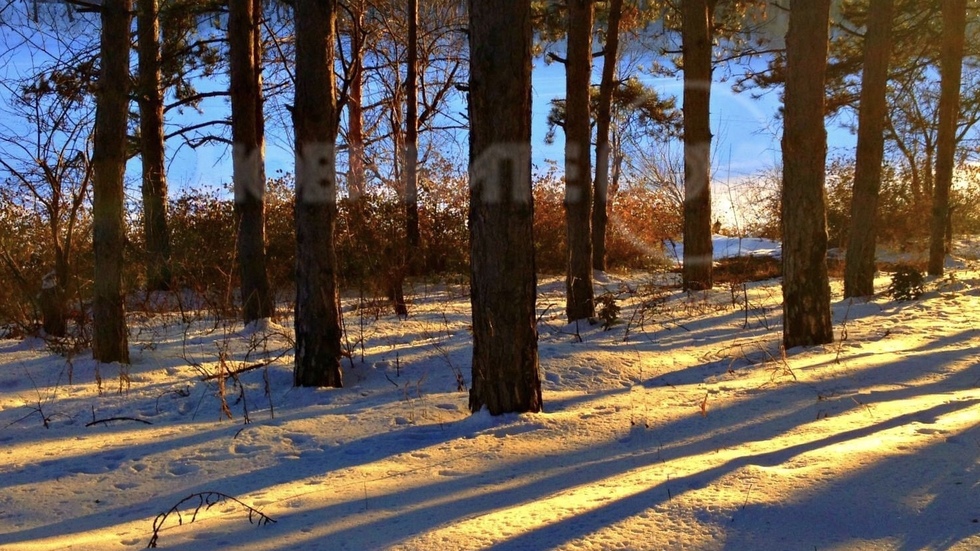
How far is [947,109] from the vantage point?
40.2 feet

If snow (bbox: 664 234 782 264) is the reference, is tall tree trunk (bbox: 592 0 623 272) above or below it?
above

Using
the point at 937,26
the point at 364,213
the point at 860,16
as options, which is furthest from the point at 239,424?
the point at 937,26

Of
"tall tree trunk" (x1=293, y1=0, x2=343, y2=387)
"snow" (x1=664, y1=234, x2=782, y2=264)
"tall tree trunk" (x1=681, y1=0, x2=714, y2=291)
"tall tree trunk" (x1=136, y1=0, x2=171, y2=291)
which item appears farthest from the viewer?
"snow" (x1=664, y1=234, x2=782, y2=264)

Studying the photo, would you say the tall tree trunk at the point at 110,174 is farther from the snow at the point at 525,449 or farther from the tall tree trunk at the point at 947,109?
the tall tree trunk at the point at 947,109

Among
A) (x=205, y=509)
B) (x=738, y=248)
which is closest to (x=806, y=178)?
(x=205, y=509)

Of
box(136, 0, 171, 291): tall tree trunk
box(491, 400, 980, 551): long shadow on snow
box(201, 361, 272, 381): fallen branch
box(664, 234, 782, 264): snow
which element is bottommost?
box(491, 400, 980, 551): long shadow on snow

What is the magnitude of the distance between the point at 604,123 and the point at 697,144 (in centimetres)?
408

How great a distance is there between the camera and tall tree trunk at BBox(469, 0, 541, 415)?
4.32 m

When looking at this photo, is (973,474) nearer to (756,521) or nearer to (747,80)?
(756,521)

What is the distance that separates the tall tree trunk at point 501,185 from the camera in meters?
4.32

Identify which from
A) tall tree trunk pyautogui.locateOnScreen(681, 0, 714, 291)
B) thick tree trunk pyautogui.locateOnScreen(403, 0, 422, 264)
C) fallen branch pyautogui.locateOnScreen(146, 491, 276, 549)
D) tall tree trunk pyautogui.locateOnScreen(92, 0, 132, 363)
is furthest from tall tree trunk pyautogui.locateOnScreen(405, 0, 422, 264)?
fallen branch pyautogui.locateOnScreen(146, 491, 276, 549)

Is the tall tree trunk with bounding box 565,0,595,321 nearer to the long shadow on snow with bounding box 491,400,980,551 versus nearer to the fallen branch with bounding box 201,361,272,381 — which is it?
the fallen branch with bounding box 201,361,272,381

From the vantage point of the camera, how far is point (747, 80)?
16.1m

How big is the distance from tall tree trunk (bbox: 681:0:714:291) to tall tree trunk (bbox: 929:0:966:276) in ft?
13.4
